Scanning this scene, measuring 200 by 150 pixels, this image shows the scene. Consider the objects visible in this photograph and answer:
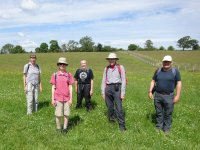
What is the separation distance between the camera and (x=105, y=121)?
454 inches

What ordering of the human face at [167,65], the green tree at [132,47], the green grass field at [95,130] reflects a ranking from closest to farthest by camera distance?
the green grass field at [95,130] < the human face at [167,65] < the green tree at [132,47]

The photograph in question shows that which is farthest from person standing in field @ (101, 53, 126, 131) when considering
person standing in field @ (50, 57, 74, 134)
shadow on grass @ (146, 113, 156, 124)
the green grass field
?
shadow on grass @ (146, 113, 156, 124)

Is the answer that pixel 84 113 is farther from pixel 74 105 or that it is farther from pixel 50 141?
pixel 50 141

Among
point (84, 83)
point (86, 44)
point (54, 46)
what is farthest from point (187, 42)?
point (84, 83)

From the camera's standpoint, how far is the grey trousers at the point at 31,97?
12.9m

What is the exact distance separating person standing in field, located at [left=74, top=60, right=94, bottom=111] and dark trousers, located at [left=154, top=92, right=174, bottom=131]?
13.2ft

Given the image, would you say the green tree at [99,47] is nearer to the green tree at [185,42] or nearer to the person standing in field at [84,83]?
the green tree at [185,42]

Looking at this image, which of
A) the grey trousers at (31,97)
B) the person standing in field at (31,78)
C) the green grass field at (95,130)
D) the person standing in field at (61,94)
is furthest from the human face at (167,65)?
the grey trousers at (31,97)

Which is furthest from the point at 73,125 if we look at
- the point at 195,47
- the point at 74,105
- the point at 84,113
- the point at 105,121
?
the point at 195,47

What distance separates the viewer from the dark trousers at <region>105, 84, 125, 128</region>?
10609 millimetres

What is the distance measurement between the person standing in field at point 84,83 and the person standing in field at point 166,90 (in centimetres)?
393

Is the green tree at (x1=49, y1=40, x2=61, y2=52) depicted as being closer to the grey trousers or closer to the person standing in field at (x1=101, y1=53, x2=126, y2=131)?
the grey trousers

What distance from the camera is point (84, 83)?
46.2 feet

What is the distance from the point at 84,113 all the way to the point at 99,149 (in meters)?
4.46
